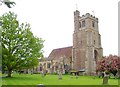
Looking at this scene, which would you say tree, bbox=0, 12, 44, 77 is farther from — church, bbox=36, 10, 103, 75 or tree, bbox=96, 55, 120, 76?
church, bbox=36, 10, 103, 75

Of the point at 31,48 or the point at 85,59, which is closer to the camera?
the point at 31,48

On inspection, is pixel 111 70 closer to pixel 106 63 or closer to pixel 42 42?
pixel 106 63

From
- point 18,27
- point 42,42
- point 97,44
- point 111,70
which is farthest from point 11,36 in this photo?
point 97,44

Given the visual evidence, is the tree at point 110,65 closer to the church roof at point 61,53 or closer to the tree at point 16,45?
the tree at point 16,45

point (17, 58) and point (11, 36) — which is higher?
point (11, 36)

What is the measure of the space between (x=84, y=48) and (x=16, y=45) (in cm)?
5099

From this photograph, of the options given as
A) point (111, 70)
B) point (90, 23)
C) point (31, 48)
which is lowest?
point (111, 70)

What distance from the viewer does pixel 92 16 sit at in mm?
92125

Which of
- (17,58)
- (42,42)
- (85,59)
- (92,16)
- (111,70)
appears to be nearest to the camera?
(17,58)

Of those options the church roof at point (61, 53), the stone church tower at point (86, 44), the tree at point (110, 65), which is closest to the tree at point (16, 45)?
the tree at point (110, 65)

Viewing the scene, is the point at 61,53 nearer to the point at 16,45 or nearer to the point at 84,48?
the point at 84,48

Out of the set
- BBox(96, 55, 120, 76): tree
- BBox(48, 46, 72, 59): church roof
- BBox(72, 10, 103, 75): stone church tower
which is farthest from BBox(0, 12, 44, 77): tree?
BBox(48, 46, 72, 59): church roof

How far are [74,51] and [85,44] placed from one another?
594 cm

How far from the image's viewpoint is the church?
280 ft
